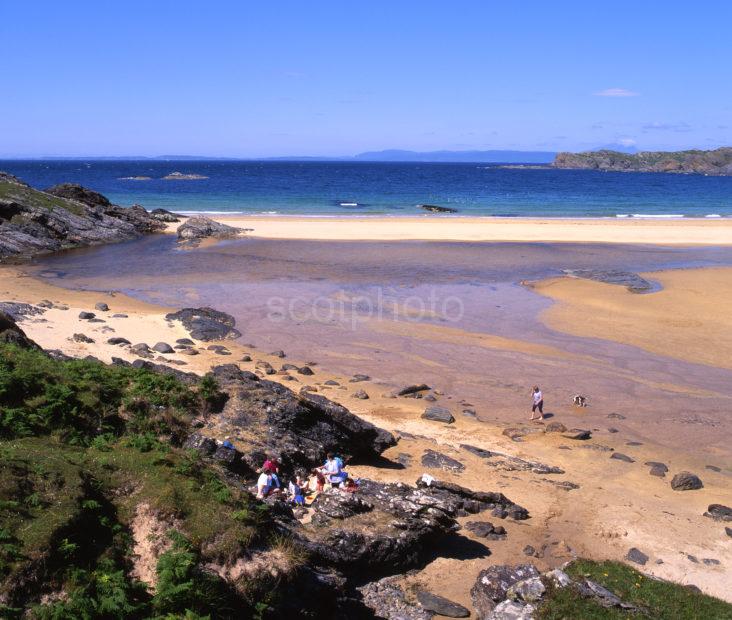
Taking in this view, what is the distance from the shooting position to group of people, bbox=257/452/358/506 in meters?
13.3

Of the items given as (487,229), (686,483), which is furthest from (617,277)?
(686,483)

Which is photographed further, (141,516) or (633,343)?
(633,343)

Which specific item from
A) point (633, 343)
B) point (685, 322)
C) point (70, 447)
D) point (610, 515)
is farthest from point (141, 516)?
point (685, 322)

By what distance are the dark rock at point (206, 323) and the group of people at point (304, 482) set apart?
13107 millimetres

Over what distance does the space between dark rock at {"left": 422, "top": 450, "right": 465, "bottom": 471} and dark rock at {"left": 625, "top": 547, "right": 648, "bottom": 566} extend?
4395 mm

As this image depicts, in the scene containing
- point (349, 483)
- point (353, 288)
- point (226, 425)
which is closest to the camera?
point (349, 483)

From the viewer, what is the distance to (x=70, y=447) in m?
11.7

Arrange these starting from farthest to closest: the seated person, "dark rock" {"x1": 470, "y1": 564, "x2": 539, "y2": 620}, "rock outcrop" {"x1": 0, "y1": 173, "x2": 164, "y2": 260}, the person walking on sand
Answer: "rock outcrop" {"x1": 0, "y1": 173, "x2": 164, "y2": 260} → the person walking on sand → the seated person → "dark rock" {"x1": 470, "y1": 564, "x2": 539, "y2": 620}

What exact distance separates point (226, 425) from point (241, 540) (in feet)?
18.2

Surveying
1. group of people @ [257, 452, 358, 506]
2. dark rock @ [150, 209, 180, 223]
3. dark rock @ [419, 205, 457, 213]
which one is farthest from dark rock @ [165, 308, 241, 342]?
dark rock @ [419, 205, 457, 213]

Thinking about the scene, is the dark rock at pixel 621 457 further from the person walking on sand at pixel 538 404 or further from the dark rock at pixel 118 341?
the dark rock at pixel 118 341

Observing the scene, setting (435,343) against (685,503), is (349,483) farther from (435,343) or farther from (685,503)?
(435,343)

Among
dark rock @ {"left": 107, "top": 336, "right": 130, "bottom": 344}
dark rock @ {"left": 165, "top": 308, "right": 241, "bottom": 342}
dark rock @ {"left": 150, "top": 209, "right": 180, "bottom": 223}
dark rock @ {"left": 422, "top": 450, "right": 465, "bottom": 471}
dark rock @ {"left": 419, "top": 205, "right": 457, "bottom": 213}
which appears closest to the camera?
dark rock @ {"left": 422, "top": 450, "right": 465, "bottom": 471}

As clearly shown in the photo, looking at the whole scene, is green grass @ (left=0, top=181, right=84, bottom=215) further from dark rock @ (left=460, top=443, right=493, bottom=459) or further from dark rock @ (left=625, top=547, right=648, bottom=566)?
dark rock @ (left=625, top=547, right=648, bottom=566)
